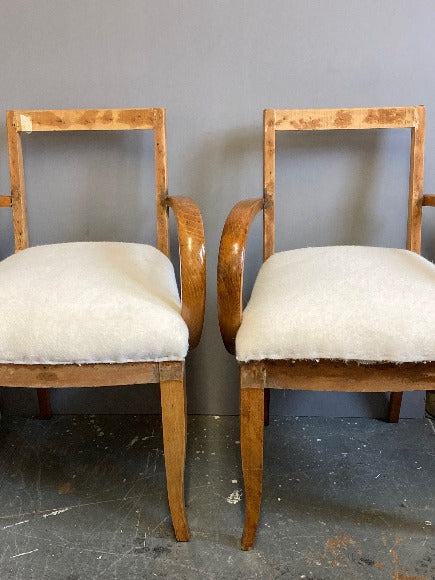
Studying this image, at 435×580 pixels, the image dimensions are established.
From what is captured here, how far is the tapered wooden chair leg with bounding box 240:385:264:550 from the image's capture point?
1004 mm

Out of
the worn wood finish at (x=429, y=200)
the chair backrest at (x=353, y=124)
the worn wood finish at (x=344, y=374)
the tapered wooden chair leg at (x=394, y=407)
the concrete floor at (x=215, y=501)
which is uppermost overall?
the chair backrest at (x=353, y=124)

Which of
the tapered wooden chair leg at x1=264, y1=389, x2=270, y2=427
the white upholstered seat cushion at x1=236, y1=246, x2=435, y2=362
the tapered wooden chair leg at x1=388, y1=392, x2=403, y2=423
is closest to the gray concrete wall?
the tapered wooden chair leg at x1=264, y1=389, x2=270, y2=427

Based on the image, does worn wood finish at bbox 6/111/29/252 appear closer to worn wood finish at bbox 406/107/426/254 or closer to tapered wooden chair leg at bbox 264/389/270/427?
tapered wooden chair leg at bbox 264/389/270/427

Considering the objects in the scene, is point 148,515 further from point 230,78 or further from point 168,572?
point 230,78

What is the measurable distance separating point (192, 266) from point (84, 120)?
628 millimetres

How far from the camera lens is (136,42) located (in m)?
1.41

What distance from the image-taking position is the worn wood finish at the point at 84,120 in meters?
1.36

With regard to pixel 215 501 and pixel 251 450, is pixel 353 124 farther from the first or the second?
pixel 215 501

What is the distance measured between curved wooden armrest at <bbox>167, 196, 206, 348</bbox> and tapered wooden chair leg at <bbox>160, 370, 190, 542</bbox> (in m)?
0.10

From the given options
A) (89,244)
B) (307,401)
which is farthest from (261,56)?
(307,401)

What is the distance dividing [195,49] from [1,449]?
1.13m

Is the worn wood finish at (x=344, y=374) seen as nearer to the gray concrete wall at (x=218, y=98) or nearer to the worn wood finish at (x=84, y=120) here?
the gray concrete wall at (x=218, y=98)

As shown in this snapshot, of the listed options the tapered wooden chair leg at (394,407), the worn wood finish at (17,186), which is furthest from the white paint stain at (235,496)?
the worn wood finish at (17,186)

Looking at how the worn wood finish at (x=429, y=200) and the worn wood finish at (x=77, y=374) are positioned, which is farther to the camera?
the worn wood finish at (x=429, y=200)
